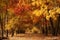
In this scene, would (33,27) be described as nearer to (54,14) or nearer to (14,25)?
(14,25)

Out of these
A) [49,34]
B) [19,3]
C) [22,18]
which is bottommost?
[49,34]

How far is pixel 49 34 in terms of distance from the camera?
9250 millimetres

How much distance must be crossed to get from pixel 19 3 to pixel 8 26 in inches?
36.2

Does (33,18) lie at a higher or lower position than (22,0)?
lower

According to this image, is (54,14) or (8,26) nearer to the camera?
(54,14)

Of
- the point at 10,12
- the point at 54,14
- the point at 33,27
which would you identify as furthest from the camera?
the point at 33,27

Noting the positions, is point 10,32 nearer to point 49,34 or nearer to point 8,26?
point 8,26

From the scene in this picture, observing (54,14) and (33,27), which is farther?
(33,27)

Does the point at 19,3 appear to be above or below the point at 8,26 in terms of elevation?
above

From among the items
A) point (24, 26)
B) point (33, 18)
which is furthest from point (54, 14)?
point (24, 26)

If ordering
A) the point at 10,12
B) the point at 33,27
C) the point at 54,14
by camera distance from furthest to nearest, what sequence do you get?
the point at 33,27 < the point at 10,12 < the point at 54,14

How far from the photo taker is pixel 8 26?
8.91m

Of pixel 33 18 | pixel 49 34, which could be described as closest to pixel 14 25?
pixel 33 18

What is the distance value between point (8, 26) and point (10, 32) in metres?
0.34
